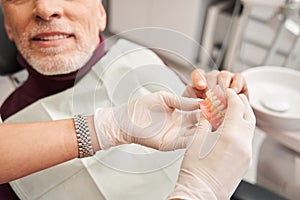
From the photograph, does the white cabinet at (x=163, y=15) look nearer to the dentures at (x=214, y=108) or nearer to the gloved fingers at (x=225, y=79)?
the gloved fingers at (x=225, y=79)

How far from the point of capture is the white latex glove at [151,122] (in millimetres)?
790

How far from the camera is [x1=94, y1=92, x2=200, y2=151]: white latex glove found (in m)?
0.79

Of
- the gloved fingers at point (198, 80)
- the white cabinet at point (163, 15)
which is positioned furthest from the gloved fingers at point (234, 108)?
the white cabinet at point (163, 15)

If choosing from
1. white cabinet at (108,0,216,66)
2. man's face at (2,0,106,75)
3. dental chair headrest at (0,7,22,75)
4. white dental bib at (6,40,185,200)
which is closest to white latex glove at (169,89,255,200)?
white dental bib at (6,40,185,200)

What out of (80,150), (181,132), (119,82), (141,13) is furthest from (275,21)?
(80,150)

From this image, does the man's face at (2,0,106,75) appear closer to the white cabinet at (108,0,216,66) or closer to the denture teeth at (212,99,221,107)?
the denture teeth at (212,99,221,107)

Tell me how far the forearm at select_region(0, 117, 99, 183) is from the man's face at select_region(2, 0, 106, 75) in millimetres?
304

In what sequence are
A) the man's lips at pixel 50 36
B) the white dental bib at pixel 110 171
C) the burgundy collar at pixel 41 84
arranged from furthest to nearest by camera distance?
the burgundy collar at pixel 41 84, the man's lips at pixel 50 36, the white dental bib at pixel 110 171

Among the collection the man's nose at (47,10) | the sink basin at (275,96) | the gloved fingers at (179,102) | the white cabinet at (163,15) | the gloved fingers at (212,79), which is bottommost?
the white cabinet at (163,15)

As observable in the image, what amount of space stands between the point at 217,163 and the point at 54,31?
59cm

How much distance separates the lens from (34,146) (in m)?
0.72

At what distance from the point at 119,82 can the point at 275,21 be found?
4.07 ft

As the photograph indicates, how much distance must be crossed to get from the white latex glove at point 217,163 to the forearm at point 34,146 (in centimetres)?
23

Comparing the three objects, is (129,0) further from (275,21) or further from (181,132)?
(181,132)
